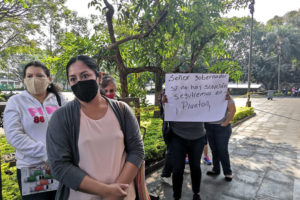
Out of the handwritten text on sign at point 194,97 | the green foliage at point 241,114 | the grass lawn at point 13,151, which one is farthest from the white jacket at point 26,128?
the green foliage at point 241,114

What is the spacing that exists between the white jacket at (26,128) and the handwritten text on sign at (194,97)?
143cm

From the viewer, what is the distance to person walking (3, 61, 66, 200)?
66.6 inches

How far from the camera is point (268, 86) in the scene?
130ft

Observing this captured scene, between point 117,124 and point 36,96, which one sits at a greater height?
point 36,96

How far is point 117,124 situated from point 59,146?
37cm

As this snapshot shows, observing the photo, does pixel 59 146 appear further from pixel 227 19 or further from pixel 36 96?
pixel 227 19

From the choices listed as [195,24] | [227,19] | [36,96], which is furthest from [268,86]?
[36,96]

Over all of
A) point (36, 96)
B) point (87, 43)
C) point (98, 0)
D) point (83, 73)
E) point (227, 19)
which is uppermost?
point (227, 19)

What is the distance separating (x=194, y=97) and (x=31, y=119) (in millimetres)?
1842

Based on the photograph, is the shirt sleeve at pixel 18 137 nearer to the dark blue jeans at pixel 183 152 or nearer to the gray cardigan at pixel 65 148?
the gray cardigan at pixel 65 148

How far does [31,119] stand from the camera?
1778 millimetres

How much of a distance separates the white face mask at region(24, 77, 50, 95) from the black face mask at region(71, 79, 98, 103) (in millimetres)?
688

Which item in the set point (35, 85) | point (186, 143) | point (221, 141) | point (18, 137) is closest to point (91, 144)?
point (18, 137)

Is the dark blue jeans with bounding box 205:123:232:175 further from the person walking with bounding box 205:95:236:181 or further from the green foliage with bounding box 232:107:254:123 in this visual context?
the green foliage with bounding box 232:107:254:123
